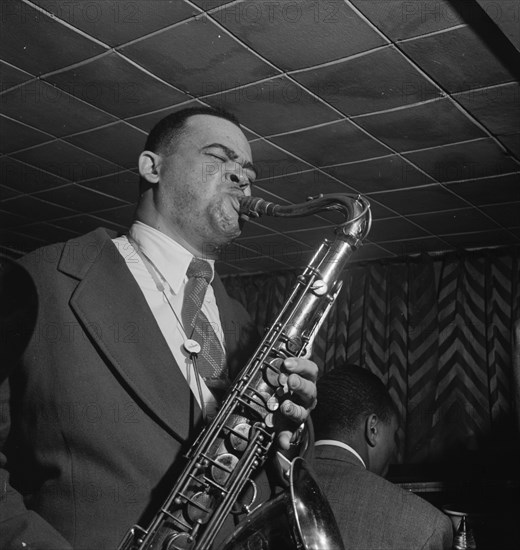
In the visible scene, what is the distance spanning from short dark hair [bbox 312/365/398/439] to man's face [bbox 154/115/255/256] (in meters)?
1.02

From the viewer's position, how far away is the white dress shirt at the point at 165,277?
5.84 ft

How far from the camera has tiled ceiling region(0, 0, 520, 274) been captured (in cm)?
284

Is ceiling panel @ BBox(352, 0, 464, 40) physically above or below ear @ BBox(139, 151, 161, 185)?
above

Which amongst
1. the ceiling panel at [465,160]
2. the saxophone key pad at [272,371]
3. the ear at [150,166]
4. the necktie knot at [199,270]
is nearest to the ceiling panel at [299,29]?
the ear at [150,166]

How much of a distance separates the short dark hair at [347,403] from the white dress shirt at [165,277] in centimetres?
85

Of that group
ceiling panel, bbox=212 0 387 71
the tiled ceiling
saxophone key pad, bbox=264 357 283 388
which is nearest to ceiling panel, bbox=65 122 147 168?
the tiled ceiling

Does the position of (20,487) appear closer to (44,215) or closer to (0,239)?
(44,215)

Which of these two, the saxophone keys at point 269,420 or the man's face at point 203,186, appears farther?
the man's face at point 203,186

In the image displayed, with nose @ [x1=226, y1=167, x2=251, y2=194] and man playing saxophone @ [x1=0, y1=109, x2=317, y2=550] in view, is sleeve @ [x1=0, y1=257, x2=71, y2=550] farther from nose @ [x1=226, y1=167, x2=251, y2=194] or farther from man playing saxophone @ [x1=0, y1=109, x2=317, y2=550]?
nose @ [x1=226, y1=167, x2=251, y2=194]

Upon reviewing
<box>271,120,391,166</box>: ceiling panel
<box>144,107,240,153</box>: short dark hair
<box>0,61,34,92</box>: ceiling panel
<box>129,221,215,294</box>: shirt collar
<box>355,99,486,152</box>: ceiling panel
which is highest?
<box>355,99,486,152</box>: ceiling panel

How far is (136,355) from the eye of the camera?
61.3 inches

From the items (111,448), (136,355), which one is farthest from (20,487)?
(136,355)

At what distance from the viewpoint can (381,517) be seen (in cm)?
211

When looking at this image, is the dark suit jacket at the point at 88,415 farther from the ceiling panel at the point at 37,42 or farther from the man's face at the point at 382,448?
the ceiling panel at the point at 37,42
